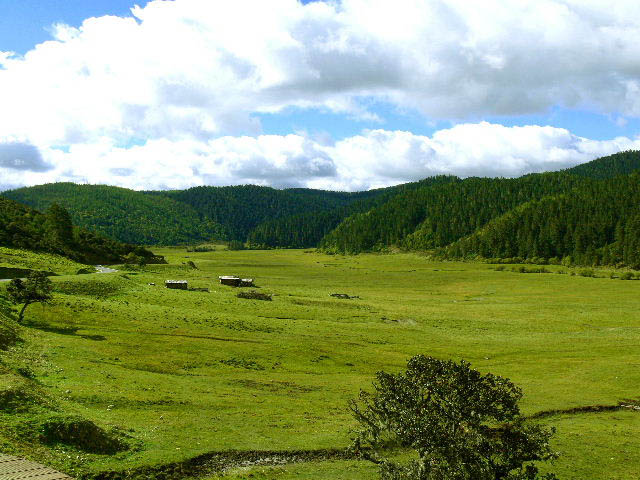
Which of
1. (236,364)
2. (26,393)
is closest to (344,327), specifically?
(236,364)

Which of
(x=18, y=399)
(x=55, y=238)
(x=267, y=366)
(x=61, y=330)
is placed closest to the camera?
(x=18, y=399)

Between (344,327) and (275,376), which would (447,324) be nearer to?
(344,327)

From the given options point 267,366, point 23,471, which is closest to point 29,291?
point 267,366

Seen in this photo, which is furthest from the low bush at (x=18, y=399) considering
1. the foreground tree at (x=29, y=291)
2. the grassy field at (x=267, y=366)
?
the foreground tree at (x=29, y=291)

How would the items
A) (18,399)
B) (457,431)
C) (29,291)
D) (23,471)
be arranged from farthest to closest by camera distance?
(29,291) → (18,399) → (457,431) → (23,471)

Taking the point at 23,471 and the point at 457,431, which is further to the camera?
the point at 457,431

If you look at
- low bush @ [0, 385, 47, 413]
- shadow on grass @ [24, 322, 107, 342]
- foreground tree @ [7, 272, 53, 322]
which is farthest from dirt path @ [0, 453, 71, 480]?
foreground tree @ [7, 272, 53, 322]

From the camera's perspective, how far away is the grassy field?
2978 cm

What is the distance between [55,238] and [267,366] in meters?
117

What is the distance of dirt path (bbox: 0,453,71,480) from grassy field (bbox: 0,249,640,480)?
→ 1.72 metres

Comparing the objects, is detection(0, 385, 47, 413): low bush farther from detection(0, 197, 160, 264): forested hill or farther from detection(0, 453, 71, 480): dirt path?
detection(0, 197, 160, 264): forested hill

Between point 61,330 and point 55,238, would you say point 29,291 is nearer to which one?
point 61,330

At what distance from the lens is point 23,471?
20359 mm

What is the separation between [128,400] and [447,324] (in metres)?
62.9
